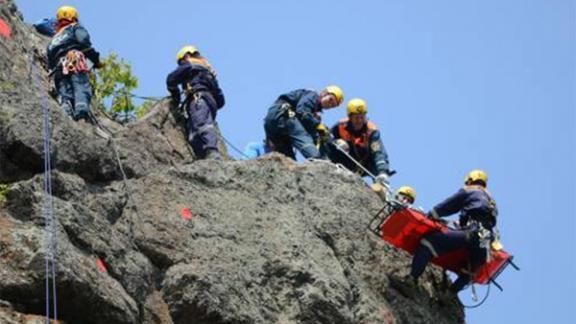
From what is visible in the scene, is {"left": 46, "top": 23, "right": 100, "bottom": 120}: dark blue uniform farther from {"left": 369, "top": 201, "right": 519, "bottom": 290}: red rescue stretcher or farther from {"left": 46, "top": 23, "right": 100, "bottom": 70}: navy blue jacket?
{"left": 369, "top": 201, "right": 519, "bottom": 290}: red rescue stretcher

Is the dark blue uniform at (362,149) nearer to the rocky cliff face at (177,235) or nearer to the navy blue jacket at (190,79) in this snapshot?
the rocky cliff face at (177,235)

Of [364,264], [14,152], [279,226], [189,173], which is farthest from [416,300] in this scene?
[14,152]

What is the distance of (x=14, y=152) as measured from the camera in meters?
11.8

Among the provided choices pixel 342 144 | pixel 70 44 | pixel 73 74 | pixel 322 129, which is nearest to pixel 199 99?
pixel 73 74

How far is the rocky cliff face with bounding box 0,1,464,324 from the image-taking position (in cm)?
1048

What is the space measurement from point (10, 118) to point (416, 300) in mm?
5117

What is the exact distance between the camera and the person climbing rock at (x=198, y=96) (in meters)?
15.0

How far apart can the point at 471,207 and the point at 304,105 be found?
288cm

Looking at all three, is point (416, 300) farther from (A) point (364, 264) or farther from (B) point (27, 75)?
(B) point (27, 75)

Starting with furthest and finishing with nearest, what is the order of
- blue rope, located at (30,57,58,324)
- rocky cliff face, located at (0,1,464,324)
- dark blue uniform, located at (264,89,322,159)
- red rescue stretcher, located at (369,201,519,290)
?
dark blue uniform, located at (264,89,322,159) → red rescue stretcher, located at (369,201,519,290) → rocky cliff face, located at (0,1,464,324) → blue rope, located at (30,57,58,324)

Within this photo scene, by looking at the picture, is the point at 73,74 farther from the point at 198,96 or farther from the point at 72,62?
the point at 198,96

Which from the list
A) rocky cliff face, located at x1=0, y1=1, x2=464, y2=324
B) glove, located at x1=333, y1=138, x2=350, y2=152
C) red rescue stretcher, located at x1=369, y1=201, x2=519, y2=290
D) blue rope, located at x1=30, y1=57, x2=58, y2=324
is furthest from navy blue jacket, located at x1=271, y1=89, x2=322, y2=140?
blue rope, located at x1=30, y1=57, x2=58, y2=324

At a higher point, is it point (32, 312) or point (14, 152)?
point (14, 152)

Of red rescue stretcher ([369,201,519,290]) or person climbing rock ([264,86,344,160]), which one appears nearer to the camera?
red rescue stretcher ([369,201,519,290])
